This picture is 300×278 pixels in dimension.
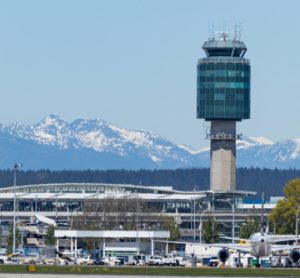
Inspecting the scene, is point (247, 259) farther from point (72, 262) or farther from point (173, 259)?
point (72, 262)

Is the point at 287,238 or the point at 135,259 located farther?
the point at 135,259

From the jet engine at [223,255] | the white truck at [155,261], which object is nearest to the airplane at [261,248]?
the jet engine at [223,255]

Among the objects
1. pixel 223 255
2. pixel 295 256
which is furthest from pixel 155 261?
pixel 295 256

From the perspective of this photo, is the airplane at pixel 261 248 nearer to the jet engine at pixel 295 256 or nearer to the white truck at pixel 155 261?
the jet engine at pixel 295 256

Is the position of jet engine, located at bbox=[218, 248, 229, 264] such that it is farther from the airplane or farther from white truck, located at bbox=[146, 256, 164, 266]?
white truck, located at bbox=[146, 256, 164, 266]

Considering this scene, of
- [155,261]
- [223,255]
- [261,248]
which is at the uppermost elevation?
[261,248]

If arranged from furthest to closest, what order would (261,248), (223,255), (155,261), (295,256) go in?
(155,261), (223,255), (295,256), (261,248)

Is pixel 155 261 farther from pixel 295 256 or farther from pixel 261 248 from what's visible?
pixel 261 248

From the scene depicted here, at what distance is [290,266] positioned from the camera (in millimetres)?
166000

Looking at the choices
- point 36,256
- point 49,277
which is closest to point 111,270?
point 49,277

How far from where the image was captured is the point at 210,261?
18062 centimetres

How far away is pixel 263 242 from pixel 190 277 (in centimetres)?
3580

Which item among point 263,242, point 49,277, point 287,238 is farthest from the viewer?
point 287,238

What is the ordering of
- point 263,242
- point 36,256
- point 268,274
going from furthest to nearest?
point 36,256, point 263,242, point 268,274
